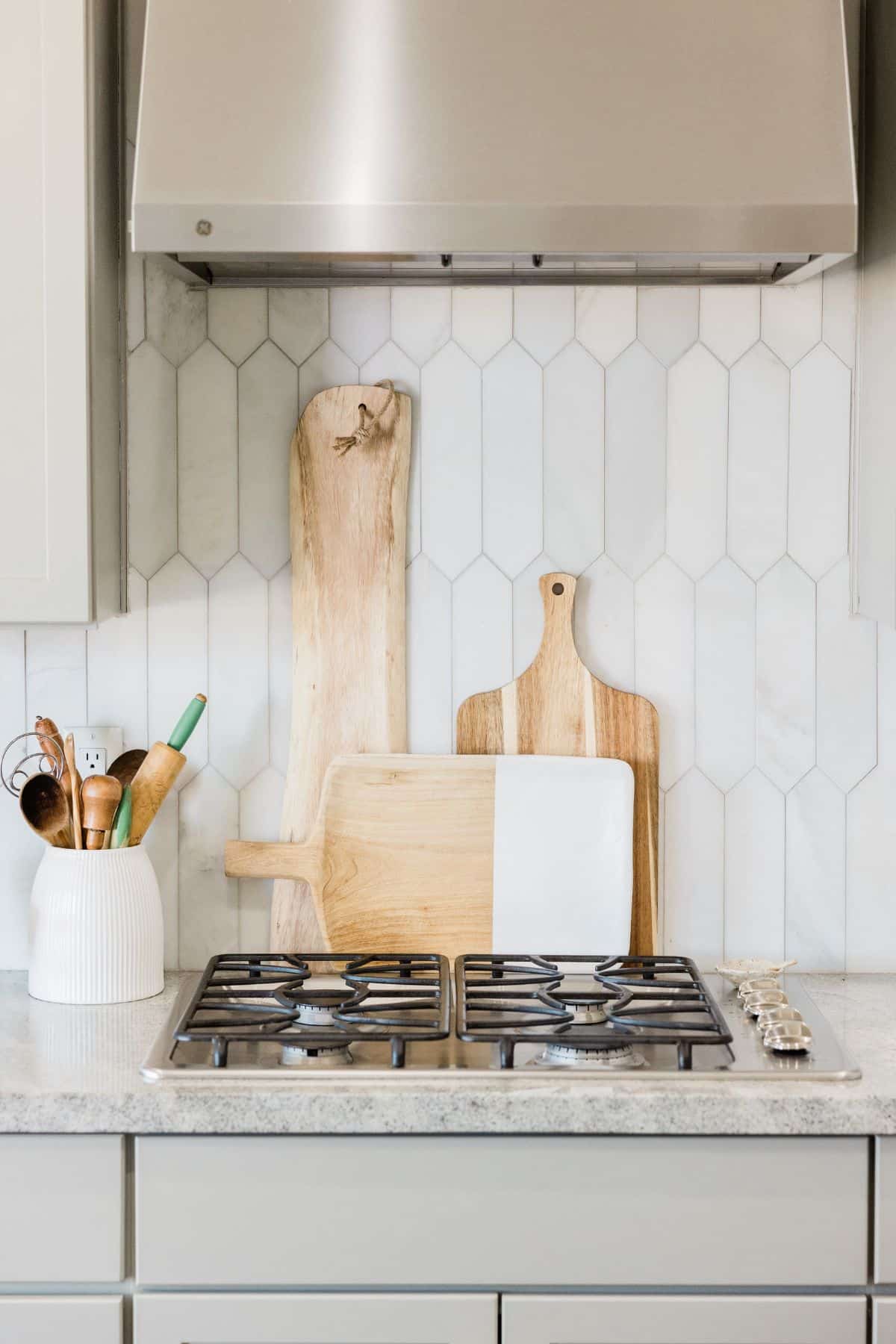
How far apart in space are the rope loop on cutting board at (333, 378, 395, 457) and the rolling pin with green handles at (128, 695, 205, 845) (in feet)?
1.35

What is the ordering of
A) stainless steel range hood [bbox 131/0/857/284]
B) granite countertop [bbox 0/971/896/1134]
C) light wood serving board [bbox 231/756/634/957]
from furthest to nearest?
light wood serving board [bbox 231/756/634/957] → stainless steel range hood [bbox 131/0/857/284] → granite countertop [bbox 0/971/896/1134]

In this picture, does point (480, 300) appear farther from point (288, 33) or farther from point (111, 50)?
point (111, 50)

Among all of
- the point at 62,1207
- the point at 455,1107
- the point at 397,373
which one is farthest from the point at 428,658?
the point at 62,1207

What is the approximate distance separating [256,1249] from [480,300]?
1279mm

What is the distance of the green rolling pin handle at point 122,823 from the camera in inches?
68.2

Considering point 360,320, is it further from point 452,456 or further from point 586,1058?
point 586,1058

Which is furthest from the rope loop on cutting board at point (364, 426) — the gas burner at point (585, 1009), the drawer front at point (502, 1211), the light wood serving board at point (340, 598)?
the drawer front at point (502, 1211)

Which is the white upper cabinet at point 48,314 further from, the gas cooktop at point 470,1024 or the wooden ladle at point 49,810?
the gas cooktop at point 470,1024

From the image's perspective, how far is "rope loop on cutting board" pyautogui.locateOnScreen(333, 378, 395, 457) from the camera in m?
1.85

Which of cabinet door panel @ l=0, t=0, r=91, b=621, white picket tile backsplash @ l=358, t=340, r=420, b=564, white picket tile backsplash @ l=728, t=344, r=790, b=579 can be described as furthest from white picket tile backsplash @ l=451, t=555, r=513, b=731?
cabinet door panel @ l=0, t=0, r=91, b=621

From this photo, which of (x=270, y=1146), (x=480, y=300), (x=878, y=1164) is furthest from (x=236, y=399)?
(x=878, y=1164)

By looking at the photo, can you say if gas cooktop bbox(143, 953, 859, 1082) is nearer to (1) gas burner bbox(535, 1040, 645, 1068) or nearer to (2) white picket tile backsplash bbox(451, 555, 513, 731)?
(1) gas burner bbox(535, 1040, 645, 1068)

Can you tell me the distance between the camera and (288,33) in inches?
59.3

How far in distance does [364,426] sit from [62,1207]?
1077mm
